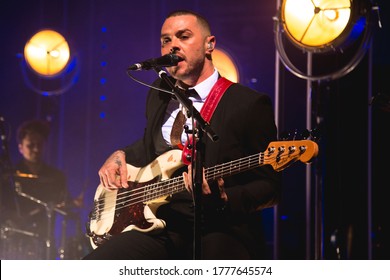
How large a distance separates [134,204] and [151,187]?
0.44 ft

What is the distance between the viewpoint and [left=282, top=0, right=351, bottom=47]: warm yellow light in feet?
12.9

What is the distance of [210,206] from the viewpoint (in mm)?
3438

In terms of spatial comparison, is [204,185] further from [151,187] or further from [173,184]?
[151,187]

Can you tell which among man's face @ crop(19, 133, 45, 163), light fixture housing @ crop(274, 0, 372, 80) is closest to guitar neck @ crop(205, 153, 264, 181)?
light fixture housing @ crop(274, 0, 372, 80)

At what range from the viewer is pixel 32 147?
5262 mm

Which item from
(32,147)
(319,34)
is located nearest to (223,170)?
(319,34)

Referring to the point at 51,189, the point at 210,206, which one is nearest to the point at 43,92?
the point at 51,189

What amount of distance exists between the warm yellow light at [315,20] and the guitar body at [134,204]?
1161 millimetres

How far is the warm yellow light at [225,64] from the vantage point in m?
4.59

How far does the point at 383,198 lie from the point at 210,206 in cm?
128

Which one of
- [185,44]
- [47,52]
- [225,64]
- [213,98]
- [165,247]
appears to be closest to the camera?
[165,247]

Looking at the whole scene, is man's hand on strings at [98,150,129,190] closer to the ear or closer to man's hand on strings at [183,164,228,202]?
man's hand on strings at [183,164,228,202]
